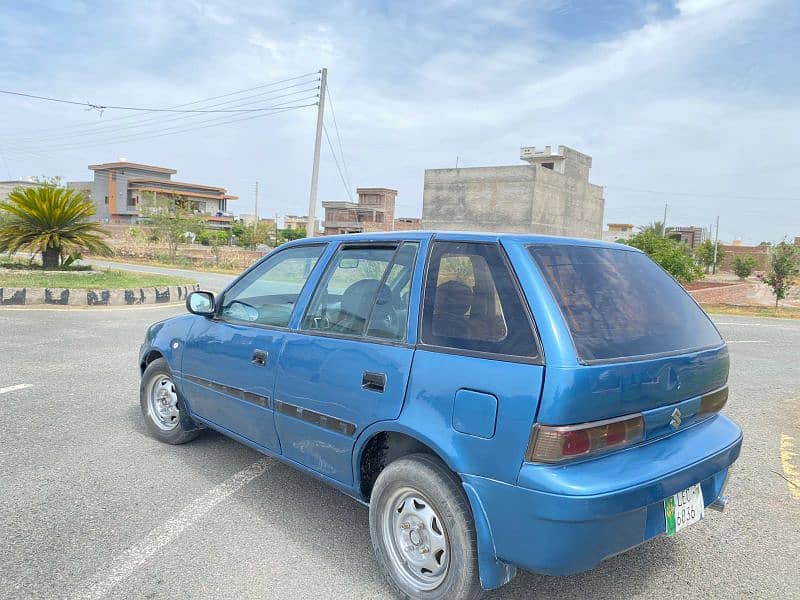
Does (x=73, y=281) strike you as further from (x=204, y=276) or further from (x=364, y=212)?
(x=364, y=212)

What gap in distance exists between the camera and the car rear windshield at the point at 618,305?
2.51 m

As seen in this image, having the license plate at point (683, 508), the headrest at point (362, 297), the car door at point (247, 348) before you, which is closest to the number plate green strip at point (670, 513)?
the license plate at point (683, 508)

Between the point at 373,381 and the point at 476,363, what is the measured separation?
57cm

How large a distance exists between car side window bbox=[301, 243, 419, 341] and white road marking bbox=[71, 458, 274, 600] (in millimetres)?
1275

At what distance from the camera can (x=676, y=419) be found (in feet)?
8.77

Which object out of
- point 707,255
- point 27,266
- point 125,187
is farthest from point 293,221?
point 27,266

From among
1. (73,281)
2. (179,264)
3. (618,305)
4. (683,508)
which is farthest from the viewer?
(179,264)

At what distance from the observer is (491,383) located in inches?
94.5

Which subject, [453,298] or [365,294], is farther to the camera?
[365,294]

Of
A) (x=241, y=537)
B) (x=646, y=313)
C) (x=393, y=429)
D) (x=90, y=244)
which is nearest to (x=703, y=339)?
(x=646, y=313)

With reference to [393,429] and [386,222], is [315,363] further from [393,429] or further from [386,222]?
[386,222]

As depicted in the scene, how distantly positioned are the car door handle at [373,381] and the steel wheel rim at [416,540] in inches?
18.3

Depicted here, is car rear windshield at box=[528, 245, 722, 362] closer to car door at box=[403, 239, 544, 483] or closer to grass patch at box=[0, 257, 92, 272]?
car door at box=[403, 239, 544, 483]

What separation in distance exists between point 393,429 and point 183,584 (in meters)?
1.22
